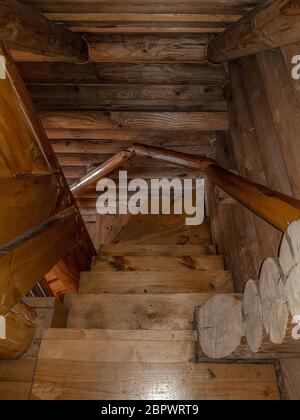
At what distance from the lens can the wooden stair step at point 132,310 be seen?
5.91ft

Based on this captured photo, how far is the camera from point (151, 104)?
302 cm

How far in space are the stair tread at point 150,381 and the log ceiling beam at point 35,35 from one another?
5.05ft

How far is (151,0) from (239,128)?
1135 mm

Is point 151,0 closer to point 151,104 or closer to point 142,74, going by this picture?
point 142,74

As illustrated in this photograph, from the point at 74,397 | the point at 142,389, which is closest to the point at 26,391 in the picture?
the point at 74,397

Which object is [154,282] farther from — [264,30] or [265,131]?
[264,30]

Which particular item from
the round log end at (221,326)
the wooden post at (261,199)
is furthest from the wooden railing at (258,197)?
the round log end at (221,326)

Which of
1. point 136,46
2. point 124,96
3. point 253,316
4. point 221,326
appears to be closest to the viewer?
point 253,316

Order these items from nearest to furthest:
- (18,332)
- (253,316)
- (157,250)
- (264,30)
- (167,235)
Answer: (253,316)
(18,332)
(264,30)
(157,250)
(167,235)

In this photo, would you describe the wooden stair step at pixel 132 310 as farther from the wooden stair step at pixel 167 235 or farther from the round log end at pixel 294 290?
the wooden stair step at pixel 167 235

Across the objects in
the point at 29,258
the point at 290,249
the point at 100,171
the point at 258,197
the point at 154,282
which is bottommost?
the point at 290,249

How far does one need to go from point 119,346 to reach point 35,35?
1.86m

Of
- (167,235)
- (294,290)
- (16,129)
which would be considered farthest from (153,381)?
(167,235)

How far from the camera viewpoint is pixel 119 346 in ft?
4.44
